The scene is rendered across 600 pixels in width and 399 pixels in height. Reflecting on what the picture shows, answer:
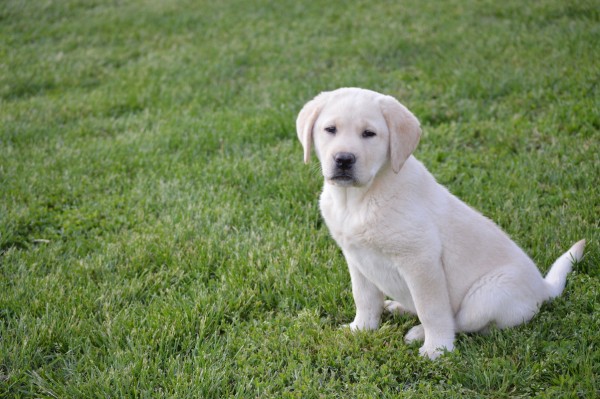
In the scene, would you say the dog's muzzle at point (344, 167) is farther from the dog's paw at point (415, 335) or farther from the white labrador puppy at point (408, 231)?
the dog's paw at point (415, 335)

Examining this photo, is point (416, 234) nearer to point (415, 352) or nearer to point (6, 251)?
point (415, 352)

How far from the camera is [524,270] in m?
3.31

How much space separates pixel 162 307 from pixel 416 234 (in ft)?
5.63

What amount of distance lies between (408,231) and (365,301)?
2.15 ft

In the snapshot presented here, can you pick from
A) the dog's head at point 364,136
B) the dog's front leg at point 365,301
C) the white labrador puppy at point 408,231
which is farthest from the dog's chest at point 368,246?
the dog's head at point 364,136

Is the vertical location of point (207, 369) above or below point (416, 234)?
below

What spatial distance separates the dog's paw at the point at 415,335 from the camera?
3448mm

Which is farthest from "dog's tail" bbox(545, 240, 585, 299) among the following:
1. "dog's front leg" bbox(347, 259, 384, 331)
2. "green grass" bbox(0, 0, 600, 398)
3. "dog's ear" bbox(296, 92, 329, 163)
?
"dog's ear" bbox(296, 92, 329, 163)

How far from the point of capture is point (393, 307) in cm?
383

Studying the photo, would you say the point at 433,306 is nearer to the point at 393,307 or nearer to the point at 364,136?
the point at 393,307

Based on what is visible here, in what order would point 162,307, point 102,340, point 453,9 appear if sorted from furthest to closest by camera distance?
point 453,9
point 162,307
point 102,340

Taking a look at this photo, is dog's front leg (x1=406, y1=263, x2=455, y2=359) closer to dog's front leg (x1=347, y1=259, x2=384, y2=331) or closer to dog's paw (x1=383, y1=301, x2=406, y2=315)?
dog's front leg (x1=347, y1=259, x2=384, y2=331)

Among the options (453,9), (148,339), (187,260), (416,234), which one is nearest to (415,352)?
(416,234)

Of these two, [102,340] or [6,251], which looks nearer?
[102,340]
